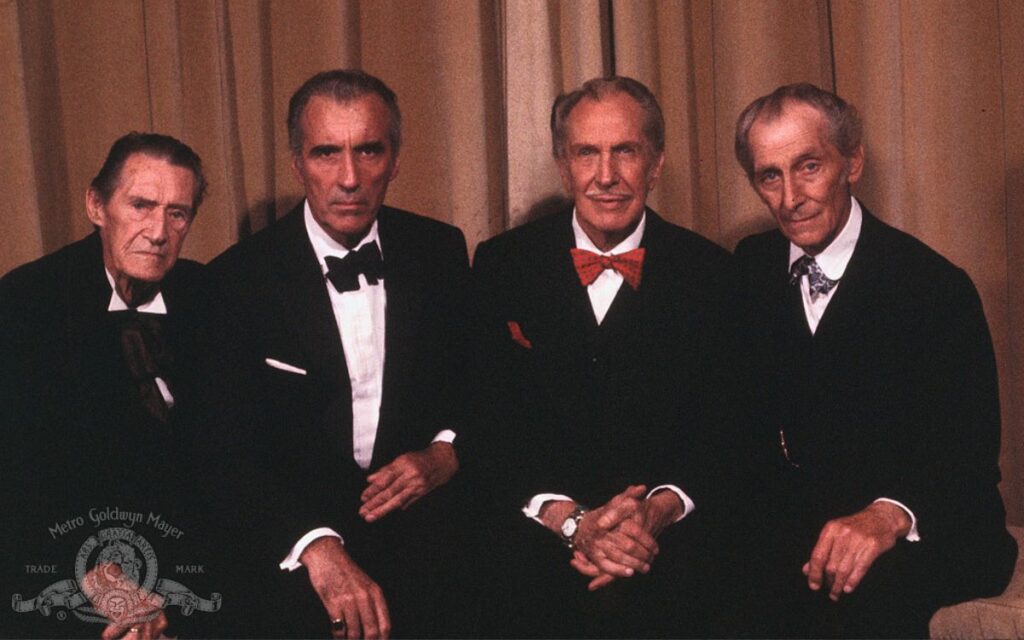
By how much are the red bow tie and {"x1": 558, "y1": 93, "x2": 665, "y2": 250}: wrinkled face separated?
0.21 feet

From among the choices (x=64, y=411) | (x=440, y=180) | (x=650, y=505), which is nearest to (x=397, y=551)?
(x=650, y=505)

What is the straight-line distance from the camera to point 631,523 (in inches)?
87.8

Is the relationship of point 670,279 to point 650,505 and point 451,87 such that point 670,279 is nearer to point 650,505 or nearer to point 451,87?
point 650,505

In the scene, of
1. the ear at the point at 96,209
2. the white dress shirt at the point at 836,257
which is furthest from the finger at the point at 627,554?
the ear at the point at 96,209

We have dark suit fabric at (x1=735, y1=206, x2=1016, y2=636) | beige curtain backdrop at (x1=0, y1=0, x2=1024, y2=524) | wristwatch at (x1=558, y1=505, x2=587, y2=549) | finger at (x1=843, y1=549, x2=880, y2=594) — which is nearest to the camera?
finger at (x1=843, y1=549, x2=880, y2=594)

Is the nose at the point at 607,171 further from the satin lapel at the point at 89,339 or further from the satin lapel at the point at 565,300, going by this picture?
the satin lapel at the point at 89,339

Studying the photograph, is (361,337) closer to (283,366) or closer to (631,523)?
(283,366)

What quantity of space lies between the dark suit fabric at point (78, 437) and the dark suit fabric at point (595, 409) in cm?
65

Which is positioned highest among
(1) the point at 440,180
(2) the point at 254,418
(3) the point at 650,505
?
(1) the point at 440,180

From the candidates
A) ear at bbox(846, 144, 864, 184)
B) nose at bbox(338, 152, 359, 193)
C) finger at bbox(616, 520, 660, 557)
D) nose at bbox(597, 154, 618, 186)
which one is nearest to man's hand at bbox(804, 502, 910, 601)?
finger at bbox(616, 520, 660, 557)

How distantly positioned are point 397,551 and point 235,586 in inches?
13.8

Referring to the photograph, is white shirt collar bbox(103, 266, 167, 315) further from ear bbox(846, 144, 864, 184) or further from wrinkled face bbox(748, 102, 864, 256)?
ear bbox(846, 144, 864, 184)

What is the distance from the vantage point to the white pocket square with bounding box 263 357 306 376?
7.87 ft

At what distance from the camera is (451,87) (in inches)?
122
